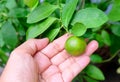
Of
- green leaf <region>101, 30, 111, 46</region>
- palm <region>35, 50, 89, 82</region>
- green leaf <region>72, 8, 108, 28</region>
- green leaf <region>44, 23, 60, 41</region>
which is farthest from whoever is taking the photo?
green leaf <region>101, 30, 111, 46</region>

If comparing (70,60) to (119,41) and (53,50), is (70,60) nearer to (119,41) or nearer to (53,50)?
(53,50)

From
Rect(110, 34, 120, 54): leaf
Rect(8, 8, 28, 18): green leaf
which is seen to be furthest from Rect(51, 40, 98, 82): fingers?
Rect(110, 34, 120, 54): leaf

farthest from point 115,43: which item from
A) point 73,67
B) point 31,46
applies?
point 31,46

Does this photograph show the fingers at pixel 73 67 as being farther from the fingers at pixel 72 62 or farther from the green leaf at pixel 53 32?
the green leaf at pixel 53 32

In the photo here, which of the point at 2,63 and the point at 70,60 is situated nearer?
the point at 70,60

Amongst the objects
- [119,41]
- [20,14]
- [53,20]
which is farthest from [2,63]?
[119,41]

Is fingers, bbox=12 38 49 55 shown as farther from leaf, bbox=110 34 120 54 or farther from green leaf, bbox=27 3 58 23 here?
leaf, bbox=110 34 120 54

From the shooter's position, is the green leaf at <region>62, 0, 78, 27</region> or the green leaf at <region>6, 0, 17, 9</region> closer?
the green leaf at <region>62, 0, 78, 27</region>
